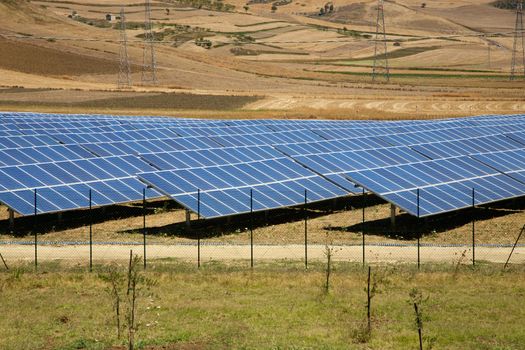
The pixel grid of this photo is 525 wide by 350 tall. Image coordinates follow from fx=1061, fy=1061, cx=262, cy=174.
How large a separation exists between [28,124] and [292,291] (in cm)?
3071

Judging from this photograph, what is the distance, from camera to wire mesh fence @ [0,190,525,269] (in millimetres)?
31891

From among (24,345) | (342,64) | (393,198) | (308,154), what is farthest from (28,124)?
(342,64)

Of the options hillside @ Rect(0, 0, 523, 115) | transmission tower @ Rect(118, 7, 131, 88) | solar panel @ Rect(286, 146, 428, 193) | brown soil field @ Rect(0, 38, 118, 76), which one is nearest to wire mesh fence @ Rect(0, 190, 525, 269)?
solar panel @ Rect(286, 146, 428, 193)

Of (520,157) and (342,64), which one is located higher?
(520,157)

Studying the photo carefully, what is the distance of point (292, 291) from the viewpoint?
25922 millimetres

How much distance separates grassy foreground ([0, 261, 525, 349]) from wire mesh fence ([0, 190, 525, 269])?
189cm

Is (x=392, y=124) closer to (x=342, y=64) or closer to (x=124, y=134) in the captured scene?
(x=124, y=134)

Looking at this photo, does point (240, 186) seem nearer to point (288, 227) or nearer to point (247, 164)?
point (288, 227)

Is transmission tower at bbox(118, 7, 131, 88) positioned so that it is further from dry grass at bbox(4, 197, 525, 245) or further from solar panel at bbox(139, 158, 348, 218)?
dry grass at bbox(4, 197, 525, 245)

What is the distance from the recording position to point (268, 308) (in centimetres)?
2398

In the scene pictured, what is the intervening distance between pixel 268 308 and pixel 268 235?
12520 millimetres

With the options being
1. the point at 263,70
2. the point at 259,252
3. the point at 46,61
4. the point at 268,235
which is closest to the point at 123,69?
the point at 46,61

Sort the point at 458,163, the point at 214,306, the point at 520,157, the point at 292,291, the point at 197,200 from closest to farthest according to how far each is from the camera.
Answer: the point at 214,306 < the point at 292,291 < the point at 197,200 < the point at 458,163 < the point at 520,157

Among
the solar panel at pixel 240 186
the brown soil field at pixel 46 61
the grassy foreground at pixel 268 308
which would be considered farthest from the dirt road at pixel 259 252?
the brown soil field at pixel 46 61
